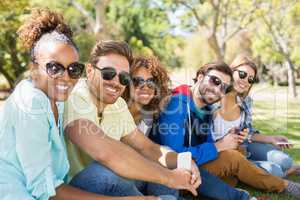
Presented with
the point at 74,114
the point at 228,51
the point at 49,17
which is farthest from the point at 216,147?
the point at 228,51

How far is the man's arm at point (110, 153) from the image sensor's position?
2.80m

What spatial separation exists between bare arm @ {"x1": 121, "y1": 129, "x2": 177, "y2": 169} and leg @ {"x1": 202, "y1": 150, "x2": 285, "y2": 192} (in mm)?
751

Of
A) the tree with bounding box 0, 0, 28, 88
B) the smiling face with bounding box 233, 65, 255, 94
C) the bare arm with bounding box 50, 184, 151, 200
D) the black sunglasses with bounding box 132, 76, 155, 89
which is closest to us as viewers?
the bare arm with bounding box 50, 184, 151, 200

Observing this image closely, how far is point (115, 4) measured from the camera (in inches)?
1486

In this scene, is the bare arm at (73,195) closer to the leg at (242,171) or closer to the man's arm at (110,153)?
the man's arm at (110,153)

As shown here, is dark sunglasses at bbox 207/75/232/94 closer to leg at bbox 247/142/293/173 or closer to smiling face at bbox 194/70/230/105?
smiling face at bbox 194/70/230/105

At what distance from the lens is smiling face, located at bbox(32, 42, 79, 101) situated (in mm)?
2623

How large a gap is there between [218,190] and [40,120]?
2084 mm

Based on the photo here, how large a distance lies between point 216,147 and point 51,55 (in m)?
2.04

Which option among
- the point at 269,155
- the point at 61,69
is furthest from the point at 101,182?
the point at 269,155

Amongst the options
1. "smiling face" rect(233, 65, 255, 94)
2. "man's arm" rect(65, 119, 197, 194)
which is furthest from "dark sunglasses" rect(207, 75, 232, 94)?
"man's arm" rect(65, 119, 197, 194)

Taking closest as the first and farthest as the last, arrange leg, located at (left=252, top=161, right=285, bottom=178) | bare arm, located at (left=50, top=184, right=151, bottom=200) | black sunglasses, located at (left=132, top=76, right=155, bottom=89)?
bare arm, located at (left=50, top=184, right=151, bottom=200) → black sunglasses, located at (left=132, top=76, right=155, bottom=89) → leg, located at (left=252, top=161, right=285, bottom=178)

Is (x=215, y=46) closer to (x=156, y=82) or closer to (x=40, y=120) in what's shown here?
(x=156, y=82)

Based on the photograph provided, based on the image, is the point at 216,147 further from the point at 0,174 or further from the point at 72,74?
the point at 0,174
